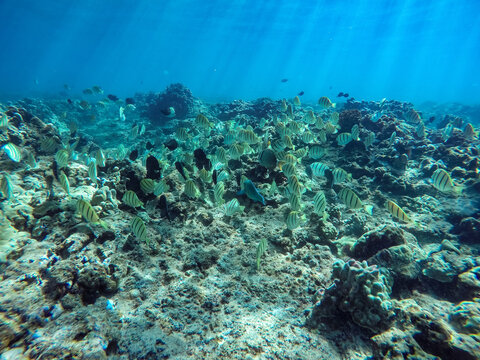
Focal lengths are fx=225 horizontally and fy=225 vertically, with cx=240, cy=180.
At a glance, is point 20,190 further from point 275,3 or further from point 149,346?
point 275,3

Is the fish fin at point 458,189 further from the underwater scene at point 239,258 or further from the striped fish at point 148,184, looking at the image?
the striped fish at point 148,184

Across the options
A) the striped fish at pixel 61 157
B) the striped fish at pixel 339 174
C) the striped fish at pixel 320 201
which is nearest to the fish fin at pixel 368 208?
the striped fish at pixel 339 174

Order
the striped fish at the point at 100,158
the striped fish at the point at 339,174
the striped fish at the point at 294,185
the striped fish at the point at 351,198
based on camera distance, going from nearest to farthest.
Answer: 1. the striped fish at the point at 351,198
2. the striped fish at the point at 294,185
3. the striped fish at the point at 339,174
4. the striped fish at the point at 100,158

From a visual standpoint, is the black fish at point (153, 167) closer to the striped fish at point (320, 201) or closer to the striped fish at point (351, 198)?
the striped fish at point (320, 201)

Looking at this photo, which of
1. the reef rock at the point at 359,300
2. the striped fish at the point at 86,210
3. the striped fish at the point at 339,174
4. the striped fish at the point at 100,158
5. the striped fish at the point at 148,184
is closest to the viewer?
the reef rock at the point at 359,300

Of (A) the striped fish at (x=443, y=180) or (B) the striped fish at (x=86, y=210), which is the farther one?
(A) the striped fish at (x=443, y=180)

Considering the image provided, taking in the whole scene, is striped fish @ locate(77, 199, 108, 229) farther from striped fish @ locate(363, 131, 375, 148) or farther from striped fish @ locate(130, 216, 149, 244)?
striped fish @ locate(363, 131, 375, 148)

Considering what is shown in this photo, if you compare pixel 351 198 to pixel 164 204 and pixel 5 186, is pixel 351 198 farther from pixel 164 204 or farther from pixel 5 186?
pixel 5 186

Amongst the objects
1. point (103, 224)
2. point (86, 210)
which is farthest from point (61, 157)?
point (86, 210)

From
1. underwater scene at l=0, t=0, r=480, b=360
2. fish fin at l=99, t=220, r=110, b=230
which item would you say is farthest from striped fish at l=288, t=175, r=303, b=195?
fish fin at l=99, t=220, r=110, b=230

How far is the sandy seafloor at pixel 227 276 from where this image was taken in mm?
2568

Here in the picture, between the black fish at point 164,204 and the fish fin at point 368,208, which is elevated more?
the fish fin at point 368,208

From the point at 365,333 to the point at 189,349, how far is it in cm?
220

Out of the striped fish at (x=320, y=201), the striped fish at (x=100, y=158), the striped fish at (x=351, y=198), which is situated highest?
the striped fish at (x=351, y=198)
